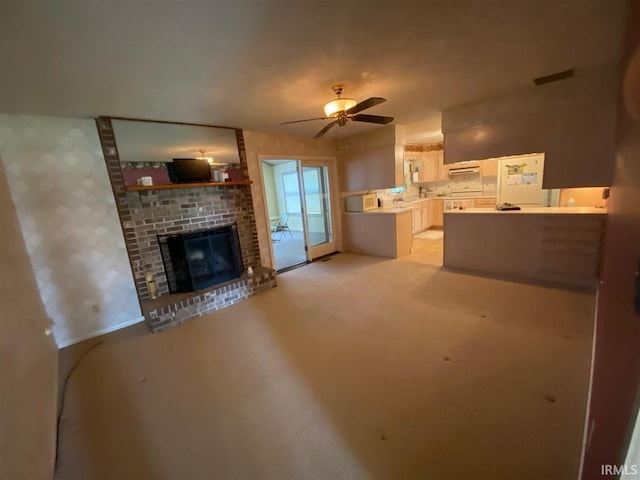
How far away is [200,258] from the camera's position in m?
3.74

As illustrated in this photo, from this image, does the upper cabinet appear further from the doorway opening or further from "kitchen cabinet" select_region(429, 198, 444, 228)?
the doorway opening

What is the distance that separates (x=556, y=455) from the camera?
138cm

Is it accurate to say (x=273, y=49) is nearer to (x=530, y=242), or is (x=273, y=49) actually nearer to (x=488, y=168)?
(x=530, y=242)

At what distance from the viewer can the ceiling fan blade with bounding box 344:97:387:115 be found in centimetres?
228

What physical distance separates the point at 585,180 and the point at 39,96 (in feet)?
18.6

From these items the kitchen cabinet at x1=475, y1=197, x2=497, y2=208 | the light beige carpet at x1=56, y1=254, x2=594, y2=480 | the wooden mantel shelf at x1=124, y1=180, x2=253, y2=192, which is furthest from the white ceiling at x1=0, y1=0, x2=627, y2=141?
the kitchen cabinet at x1=475, y1=197, x2=497, y2=208

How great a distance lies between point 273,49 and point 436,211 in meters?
6.67

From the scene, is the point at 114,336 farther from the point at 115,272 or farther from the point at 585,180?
the point at 585,180

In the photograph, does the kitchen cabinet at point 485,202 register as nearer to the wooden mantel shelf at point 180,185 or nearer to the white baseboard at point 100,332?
the wooden mantel shelf at point 180,185

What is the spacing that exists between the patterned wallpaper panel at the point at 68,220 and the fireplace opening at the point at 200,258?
502 millimetres

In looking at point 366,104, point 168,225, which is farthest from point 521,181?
point 168,225

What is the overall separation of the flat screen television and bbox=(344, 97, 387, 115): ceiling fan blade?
215cm

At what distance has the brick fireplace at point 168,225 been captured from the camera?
310cm

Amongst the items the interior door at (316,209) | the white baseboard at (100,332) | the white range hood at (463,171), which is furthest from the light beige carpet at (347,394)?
the white range hood at (463,171)
